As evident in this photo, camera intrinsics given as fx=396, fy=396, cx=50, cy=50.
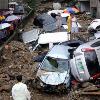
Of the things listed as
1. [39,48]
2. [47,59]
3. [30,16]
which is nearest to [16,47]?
[39,48]

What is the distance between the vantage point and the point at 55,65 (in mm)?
13539

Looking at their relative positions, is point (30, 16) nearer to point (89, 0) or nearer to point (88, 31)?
point (89, 0)

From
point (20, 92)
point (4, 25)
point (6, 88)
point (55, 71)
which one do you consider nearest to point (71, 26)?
point (4, 25)

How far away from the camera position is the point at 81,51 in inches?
537

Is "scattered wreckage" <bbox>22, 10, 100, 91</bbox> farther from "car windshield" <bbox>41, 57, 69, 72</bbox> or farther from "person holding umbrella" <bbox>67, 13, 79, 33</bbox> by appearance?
"person holding umbrella" <bbox>67, 13, 79, 33</bbox>

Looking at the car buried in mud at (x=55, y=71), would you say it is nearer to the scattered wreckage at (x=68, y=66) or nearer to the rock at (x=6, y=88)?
the scattered wreckage at (x=68, y=66)

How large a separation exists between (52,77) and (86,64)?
1.24m

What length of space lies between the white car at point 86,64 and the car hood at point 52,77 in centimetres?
40

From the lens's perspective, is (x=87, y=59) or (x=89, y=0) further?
(x=89, y=0)

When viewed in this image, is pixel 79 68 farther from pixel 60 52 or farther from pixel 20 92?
pixel 20 92

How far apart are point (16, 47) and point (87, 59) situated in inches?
204

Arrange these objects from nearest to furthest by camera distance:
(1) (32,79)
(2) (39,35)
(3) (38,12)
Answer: (1) (32,79) → (2) (39,35) → (3) (38,12)

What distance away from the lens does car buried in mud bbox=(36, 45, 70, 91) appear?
1245 cm

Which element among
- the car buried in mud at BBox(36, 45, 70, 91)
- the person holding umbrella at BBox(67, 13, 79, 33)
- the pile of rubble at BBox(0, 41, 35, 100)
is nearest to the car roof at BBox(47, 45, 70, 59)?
the car buried in mud at BBox(36, 45, 70, 91)
